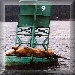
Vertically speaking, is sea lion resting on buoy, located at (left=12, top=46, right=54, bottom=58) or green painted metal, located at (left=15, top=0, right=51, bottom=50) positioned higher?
green painted metal, located at (left=15, top=0, right=51, bottom=50)

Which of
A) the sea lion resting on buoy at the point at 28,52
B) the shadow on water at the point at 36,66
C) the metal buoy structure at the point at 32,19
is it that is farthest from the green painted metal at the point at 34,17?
the shadow on water at the point at 36,66

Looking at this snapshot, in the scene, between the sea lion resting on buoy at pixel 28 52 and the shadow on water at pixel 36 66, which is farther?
the shadow on water at pixel 36 66

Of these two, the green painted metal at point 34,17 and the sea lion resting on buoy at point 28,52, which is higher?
the green painted metal at point 34,17

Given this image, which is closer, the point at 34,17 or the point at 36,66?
the point at 34,17

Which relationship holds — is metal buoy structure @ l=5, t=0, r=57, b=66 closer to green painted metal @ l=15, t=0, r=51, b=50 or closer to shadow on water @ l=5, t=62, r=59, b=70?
green painted metal @ l=15, t=0, r=51, b=50

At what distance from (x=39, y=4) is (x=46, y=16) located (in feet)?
3.53

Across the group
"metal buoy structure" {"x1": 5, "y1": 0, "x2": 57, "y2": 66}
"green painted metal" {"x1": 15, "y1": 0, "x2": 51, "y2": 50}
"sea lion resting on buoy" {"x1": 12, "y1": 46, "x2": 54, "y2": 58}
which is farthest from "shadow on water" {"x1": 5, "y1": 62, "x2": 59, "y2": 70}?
"green painted metal" {"x1": 15, "y1": 0, "x2": 51, "y2": 50}

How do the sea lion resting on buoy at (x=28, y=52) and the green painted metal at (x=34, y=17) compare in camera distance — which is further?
the green painted metal at (x=34, y=17)

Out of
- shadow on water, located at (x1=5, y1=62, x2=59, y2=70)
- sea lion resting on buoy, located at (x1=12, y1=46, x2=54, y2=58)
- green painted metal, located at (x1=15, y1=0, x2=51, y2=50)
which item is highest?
green painted metal, located at (x1=15, y1=0, x2=51, y2=50)

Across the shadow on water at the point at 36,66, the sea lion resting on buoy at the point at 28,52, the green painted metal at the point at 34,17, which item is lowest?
the shadow on water at the point at 36,66

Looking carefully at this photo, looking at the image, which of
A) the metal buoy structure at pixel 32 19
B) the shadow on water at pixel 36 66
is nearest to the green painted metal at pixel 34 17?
the metal buoy structure at pixel 32 19

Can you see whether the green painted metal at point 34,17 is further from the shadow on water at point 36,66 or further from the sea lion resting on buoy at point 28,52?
the shadow on water at point 36,66

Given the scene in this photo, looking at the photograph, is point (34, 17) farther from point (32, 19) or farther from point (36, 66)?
point (36, 66)

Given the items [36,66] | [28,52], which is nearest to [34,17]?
[28,52]
